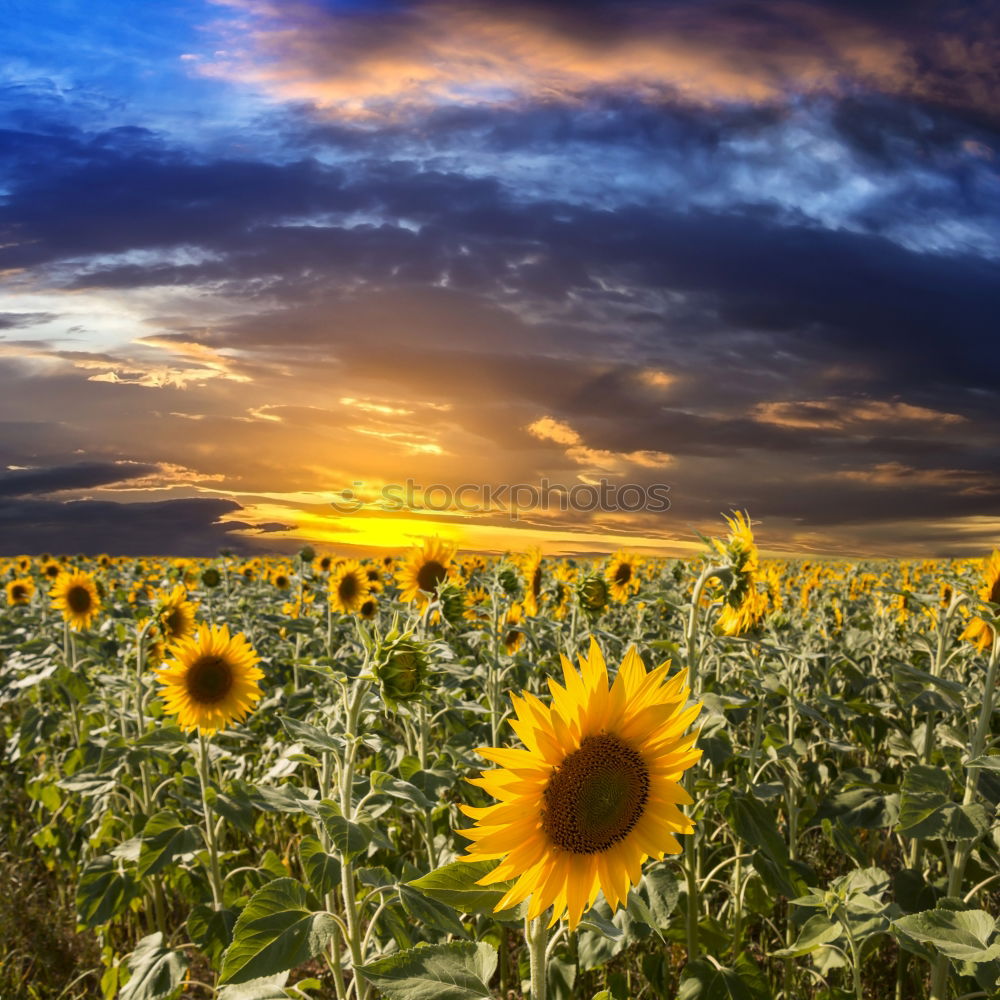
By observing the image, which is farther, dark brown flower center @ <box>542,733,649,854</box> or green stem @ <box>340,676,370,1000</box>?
green stem @ <box>340,676,370,1000</box>

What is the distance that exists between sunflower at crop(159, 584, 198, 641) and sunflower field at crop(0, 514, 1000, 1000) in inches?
1.2

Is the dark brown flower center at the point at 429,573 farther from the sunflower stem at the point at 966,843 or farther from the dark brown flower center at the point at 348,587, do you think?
the sunflower stem at the point at 966,843

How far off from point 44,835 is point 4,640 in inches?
131

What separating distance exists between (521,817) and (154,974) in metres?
2.57

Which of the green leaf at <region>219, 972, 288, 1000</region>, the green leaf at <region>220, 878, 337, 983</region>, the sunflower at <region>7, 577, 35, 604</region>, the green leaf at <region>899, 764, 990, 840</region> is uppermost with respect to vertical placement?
the green leaf at <region>899, 764, 990, 840</region>

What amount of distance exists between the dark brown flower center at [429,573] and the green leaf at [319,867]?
4.40 meters

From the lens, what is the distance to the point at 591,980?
4574 millimetres

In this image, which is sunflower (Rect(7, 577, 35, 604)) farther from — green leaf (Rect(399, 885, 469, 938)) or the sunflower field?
green leaf (Rect(399, 885, 469, 938))

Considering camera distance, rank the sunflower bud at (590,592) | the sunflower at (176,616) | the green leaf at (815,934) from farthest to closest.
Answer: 1. the sunflower at (176,616)
2. the sunflower bud at (590,592)
3. the green leaf at (815,934)

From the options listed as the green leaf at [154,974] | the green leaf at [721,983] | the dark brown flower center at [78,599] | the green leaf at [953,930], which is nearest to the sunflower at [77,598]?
the dark brown flower center at [78,599]

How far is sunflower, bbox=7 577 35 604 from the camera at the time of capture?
1408cm

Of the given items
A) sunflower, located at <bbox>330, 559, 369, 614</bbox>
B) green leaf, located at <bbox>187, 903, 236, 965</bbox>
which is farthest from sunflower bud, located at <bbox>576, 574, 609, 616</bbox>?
sunflower, located at <bbox>330, 559, 369, 614</bbox>

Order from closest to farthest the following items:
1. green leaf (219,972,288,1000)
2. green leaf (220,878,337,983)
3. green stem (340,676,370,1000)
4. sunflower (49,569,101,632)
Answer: green leaf (220,878,337,983) → green stem (340,676,370,1000) → green leaf (219,972,288,1000) → sunflower (49,569,101,632)

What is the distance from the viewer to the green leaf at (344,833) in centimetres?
267
